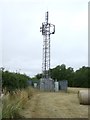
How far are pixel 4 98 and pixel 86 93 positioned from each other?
28.9ft

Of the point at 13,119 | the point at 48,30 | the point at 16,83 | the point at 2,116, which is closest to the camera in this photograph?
the point at 2,116

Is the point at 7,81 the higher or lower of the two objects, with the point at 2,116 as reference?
higher

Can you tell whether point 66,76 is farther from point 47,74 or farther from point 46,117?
point 46,117

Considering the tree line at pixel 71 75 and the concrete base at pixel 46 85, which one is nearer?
the concrete base at pixel 46 85

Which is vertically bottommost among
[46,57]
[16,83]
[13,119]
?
[13,119]

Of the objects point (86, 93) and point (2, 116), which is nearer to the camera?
point (2, 116)

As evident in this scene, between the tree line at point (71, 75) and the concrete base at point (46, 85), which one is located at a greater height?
Answer: the tree line at point (71, 75)

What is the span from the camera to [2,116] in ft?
44.9

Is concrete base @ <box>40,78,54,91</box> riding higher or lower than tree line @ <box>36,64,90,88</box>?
lower

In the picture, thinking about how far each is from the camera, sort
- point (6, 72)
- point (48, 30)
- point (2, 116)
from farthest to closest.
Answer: point (48, 30)
point (6, 72)
point (2, 116)

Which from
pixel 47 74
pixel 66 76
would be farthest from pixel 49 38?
pixel 66 76

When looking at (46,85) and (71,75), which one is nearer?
(46,85)

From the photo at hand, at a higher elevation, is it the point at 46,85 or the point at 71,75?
the point at 71,75

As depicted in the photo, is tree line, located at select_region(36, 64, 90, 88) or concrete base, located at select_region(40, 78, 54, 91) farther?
tree line, located at select_region(36, 64, 90, 88)
